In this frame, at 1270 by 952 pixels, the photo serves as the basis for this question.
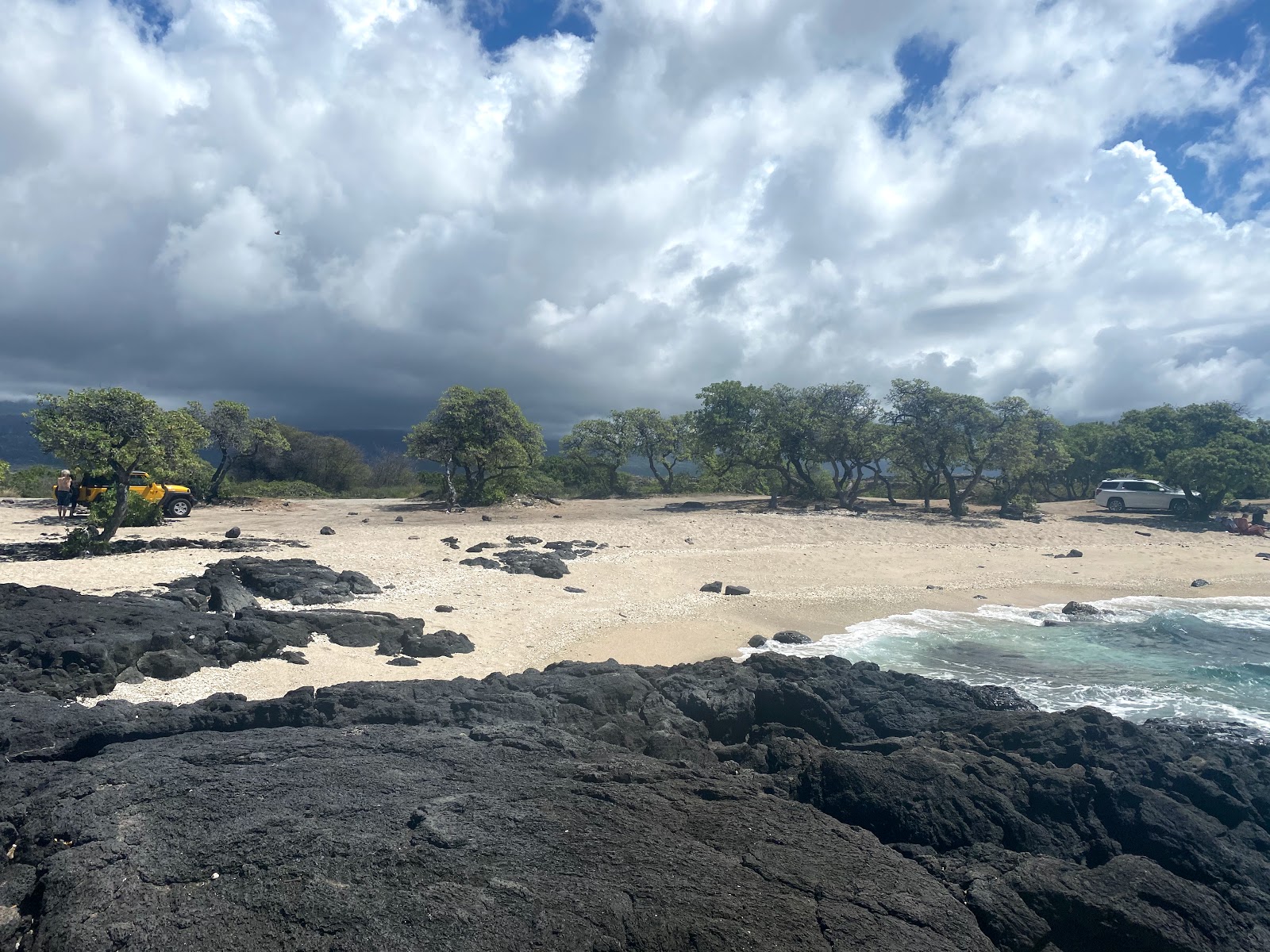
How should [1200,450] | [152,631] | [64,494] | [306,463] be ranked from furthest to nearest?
[306,463]
[1200,450]
[64,494]
[152,631]

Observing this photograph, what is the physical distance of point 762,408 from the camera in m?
35.3

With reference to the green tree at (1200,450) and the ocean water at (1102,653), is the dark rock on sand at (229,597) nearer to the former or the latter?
the ocean water at (1102,653)

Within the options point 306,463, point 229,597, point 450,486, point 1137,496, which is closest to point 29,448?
point 306,463

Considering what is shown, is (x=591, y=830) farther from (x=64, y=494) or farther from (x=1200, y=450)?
(x=1200, y=450)

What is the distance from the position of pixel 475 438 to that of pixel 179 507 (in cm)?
1182

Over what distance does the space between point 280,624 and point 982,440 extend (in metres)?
29.9

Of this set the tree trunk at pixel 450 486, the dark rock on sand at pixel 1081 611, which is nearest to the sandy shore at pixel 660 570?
the dark rock on sand at pixel 1081 611

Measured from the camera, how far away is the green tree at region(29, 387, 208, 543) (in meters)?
16.4

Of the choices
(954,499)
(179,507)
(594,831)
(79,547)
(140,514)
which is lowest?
(594,831)

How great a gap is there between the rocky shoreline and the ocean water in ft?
9.61

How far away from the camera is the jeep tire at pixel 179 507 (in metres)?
26.2

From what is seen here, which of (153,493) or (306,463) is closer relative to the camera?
(153,493)

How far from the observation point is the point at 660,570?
65.0ft

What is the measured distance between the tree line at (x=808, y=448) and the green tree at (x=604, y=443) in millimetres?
66
